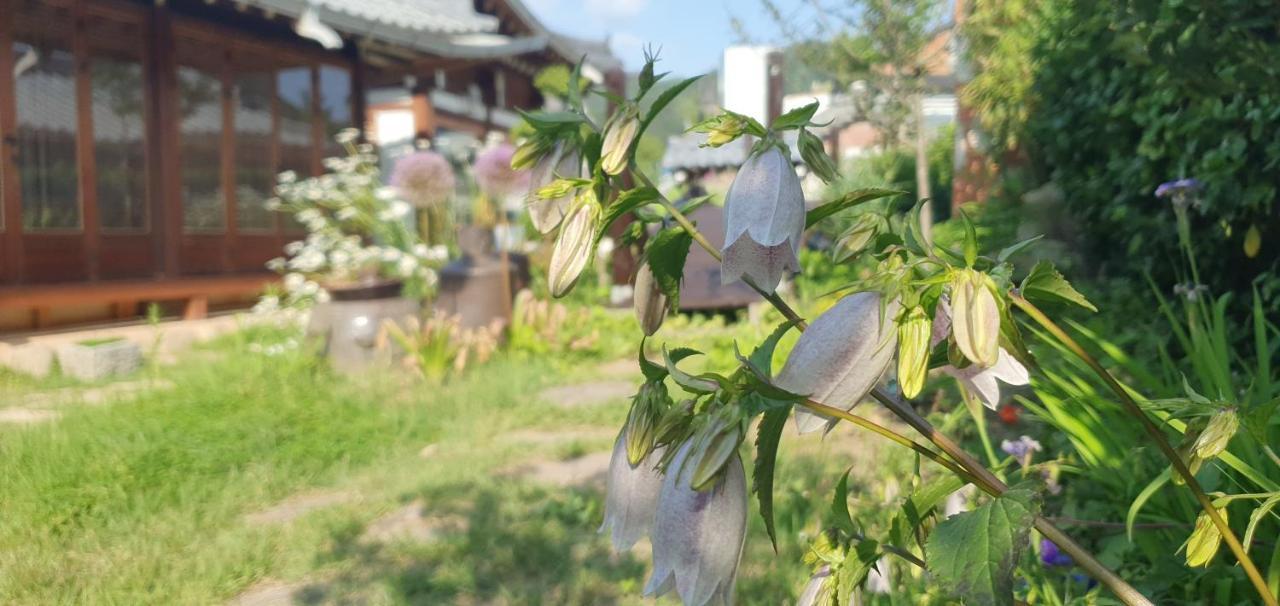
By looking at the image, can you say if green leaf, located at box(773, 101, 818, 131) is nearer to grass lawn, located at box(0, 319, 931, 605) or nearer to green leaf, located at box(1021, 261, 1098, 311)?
green leaf, located at box(1021, 261, 1098, 311)

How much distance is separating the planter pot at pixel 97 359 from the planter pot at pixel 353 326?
36.0 inches

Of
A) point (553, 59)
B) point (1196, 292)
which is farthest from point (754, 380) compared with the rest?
point (553, 59)

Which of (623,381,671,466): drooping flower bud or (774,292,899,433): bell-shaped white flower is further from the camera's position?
(623,381,671,466): drooping flower bud

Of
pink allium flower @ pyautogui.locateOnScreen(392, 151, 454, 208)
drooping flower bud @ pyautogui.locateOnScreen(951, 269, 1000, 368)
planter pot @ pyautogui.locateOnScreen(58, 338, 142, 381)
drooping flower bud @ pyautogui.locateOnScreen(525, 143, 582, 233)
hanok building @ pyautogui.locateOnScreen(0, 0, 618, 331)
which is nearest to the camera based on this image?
drooping flower bud @ pyautogui.locateOnScreen(951, 269, 1000, 368)

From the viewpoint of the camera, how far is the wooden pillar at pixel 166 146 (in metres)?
6.33

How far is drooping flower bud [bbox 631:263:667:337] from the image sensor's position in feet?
2.90

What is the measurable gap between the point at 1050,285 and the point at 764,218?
0.77ft

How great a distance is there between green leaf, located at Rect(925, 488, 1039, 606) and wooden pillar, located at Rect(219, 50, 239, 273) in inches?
276

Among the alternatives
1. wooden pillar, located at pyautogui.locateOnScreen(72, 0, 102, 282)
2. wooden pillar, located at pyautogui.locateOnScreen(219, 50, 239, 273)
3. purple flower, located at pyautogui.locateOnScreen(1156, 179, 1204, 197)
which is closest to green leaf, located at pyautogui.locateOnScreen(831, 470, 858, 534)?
purple flower, located at pyautogui.locateOnScreen(1156, 179, 1204, 197)

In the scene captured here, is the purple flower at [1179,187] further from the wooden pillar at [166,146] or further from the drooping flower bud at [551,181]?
the wooden pillar at [166,146]

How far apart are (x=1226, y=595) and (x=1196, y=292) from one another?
0.88 metres

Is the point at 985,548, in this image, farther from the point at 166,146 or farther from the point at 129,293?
the point at 166,146

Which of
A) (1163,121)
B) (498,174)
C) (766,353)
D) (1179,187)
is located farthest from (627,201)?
(498,174)

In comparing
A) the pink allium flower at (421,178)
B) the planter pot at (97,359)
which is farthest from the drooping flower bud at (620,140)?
the pink allium flower at (421,178)
